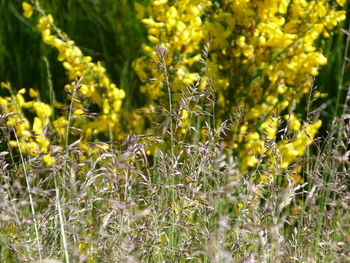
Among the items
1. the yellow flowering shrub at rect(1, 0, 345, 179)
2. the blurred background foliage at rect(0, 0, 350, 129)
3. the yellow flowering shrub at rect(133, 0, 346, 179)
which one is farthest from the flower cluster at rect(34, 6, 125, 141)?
the blurred background foliage at rect(0, 0, 350, 129)

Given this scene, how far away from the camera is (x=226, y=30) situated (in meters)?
2.70

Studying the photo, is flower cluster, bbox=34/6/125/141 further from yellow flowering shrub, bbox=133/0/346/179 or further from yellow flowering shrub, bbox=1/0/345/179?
yellow flowering shrub, bbox=133/0/346/179

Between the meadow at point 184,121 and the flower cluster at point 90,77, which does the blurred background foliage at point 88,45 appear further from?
the flower cluster at point 90,77

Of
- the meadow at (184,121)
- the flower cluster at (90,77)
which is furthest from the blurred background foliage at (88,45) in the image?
the flower cluster at (90,77)

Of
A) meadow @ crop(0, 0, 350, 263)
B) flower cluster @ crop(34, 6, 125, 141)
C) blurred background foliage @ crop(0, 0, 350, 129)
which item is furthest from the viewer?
blurred background foliage @ crop(0, 0, 350, 129)

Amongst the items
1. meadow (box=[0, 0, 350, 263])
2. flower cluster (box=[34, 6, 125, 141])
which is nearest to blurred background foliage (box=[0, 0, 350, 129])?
meadow (box=[0, 0, 350, 263])

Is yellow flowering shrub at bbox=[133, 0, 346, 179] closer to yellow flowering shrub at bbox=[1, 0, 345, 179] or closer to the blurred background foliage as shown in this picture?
yellow flowering shrub at bbox=[1, 0, 345, 179]

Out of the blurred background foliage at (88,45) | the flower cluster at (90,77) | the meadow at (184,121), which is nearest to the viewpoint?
the meadow at (184,121)

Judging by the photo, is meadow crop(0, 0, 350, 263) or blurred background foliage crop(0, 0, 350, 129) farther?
blurred background foliage crop(0, 0, 350, 129)

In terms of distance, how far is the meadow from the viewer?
1.64 metres

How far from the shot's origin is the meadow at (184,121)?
164 centimetres

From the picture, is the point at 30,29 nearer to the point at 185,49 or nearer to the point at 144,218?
the point at 185,49

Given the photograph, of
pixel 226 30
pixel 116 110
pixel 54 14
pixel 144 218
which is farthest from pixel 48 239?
pixel 54 14

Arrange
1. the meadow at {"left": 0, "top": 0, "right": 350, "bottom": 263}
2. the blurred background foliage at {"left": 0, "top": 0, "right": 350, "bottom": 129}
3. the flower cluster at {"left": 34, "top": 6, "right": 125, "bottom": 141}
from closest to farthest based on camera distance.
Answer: the meadow at {"left": 0, "top": 0, "right": 350, "bottom": 263} → the flower cluster at {"left": 34, "top": 6, "right": 125, "bottom": 141} → the blurred background foliage at {"left": 0, "top": 0, "right": 350, "bottom": 129}
